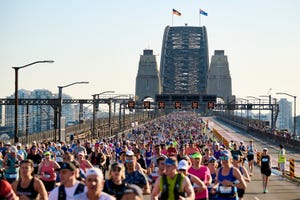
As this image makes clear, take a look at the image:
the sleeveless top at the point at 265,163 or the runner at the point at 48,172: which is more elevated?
the runner at the point at 48,172

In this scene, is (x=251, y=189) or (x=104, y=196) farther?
(x=251, y=189)

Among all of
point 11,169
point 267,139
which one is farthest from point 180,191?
point 267,139

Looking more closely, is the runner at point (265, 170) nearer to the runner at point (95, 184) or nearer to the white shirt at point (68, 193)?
the white shirt at point (68, 193)

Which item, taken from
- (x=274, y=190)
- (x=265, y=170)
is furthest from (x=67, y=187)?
(x=274, y=190)

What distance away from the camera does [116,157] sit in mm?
26031

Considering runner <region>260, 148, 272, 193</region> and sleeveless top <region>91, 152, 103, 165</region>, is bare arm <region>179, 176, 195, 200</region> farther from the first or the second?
runner <region>260, 148, 272, 193</region>

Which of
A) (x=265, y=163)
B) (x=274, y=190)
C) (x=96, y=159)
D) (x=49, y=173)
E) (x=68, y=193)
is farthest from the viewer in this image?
(x=274, y=190)

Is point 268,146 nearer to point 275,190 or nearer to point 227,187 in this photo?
point 275,190

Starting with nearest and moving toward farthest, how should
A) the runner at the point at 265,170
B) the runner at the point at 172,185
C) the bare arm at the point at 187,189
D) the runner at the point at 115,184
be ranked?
the bare arm at the point at 187,189, the runner at the point at 172,185, the runner at the point at 115,184, the runner at the point at 265,170

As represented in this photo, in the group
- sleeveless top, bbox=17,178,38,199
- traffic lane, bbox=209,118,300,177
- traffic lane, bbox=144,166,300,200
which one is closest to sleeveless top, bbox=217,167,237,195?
sleeveless top, bbox=17,178,38,199

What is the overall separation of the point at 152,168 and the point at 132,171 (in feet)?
20.6

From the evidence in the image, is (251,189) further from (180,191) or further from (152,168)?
(180,191)

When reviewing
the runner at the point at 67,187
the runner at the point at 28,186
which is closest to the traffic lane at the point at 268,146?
the runner at the point at 28,186

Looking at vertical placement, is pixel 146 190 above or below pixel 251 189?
above
